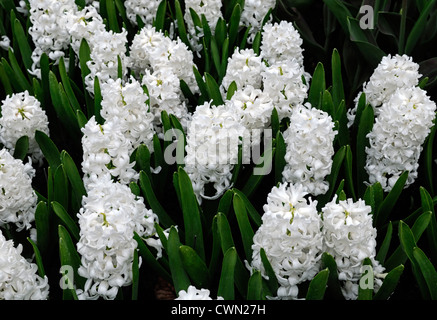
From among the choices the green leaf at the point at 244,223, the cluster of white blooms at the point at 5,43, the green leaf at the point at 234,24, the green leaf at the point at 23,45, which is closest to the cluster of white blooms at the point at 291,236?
the green leaf at the point at 244,223

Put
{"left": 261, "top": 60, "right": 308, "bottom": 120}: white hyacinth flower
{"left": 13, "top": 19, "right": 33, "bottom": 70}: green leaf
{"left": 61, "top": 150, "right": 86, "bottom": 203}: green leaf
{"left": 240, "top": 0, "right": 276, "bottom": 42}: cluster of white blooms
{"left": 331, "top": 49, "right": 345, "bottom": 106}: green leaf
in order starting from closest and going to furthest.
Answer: {"left": 61, "top": 150, "right": 86, "bottom": 203}: green leaf
{"left": 261, "top": 60, "right": 308, "bottom": 120}: white hyacinth flower
{"left": 331, "top": 49, "right": 345, "bottom": 106}: green leaf
{"left": 13, "top": 19, "right": 33, "bottom": 70}: green leaf
{"left": 240, "top": 0, "right": 276, "bottom": 42}: cluster of white blooms

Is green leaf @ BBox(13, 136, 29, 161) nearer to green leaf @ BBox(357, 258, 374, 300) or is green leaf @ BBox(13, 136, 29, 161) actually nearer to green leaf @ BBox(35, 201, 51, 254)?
green leaf @ BBox(35, 201, 51, 254)

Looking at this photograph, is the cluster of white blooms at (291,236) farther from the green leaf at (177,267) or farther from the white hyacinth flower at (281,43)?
the white hyacinth flower at (281,43)

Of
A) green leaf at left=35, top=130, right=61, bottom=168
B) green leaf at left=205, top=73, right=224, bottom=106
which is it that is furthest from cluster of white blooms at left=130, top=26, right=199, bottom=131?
green leaf at left=35, top=130, right=61, bottom=168

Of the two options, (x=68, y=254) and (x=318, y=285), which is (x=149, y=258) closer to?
(x=68, y=254)

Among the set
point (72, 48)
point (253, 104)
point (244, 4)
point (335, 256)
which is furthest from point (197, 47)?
point (335, 256)

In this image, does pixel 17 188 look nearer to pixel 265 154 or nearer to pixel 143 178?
pixel 143 178
